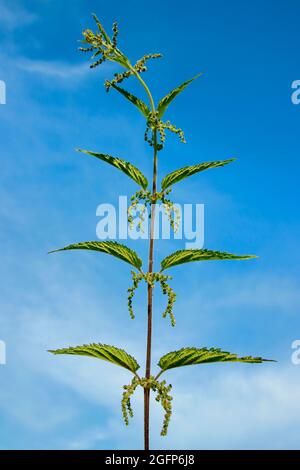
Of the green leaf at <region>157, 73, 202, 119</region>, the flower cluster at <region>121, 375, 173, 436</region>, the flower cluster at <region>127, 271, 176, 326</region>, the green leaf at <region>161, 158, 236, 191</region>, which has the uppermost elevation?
the green leaf at <region>157, 73, 202, 119</region>

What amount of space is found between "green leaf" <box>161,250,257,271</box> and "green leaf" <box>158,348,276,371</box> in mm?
731

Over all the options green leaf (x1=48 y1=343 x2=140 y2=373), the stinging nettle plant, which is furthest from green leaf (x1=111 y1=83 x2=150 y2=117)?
green leaf (x1=48 y1=343 x2=140 y2=373)

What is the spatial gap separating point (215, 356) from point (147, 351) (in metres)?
0.54

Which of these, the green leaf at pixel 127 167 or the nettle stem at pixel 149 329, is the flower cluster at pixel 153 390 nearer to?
the nettle stem at pixel 149 329

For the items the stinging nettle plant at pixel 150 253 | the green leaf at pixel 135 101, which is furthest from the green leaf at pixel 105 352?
the green leaf at pixel 135 101

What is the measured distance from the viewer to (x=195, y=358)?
161 inches

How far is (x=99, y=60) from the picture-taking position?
4.48m

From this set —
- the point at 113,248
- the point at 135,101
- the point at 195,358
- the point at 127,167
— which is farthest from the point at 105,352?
the point at 135,101

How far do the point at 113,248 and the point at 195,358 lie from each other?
1122 mm

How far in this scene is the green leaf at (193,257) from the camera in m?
4.19

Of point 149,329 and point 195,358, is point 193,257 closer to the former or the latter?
point 149,329

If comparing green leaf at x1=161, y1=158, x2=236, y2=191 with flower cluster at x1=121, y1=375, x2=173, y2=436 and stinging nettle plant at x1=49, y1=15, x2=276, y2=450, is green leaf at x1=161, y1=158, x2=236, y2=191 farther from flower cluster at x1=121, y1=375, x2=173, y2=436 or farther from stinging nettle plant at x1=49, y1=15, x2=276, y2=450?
flower cluster at x1=121, y1=375, x2=173, y2=436

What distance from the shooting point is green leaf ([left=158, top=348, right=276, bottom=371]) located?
3975 mm
